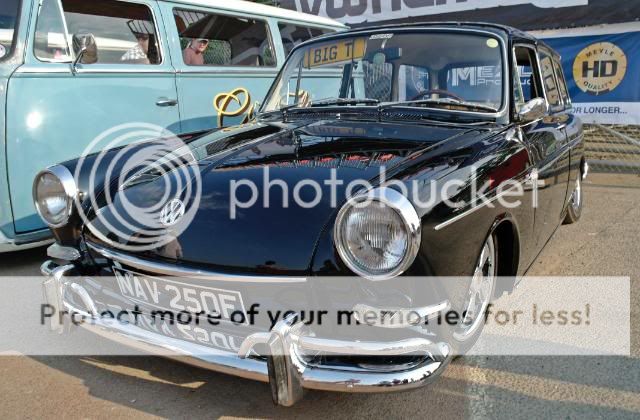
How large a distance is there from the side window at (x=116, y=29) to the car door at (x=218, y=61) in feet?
0.64

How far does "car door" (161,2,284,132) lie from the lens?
509 cm

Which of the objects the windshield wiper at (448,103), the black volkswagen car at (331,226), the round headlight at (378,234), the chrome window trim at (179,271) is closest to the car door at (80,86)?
the black volkswagen car at (331,226)

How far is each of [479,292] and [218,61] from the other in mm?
4023

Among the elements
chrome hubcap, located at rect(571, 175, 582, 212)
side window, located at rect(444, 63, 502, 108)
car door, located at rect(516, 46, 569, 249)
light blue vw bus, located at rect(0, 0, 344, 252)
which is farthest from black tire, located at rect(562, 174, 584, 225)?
light blue vw bus, located at rect(0, 0, 344, 252)

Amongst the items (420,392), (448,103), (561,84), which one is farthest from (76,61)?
(561,84)

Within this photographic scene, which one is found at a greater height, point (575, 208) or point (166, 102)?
point (166, 102)

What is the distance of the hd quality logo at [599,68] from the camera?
8305mm

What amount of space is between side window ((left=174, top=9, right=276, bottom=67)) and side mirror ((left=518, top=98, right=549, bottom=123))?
3212 mm

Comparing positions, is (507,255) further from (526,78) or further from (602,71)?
(602,71)

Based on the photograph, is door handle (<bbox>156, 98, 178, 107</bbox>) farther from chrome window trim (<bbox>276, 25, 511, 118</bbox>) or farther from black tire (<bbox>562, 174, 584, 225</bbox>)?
black tire (<bbox>562, 174, 584, 225</bbox>)

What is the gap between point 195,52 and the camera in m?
5.33

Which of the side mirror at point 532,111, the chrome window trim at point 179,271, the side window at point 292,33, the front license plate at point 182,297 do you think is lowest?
the front license plate at point 182,297

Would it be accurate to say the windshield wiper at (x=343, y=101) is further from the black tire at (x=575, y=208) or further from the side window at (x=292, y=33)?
the side window at (x=292, y=33)

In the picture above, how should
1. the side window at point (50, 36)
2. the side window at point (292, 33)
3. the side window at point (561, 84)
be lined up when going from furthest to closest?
the side window at point (292, 33) < the side window at point (561, 84) < the side window at point (50, 36)
